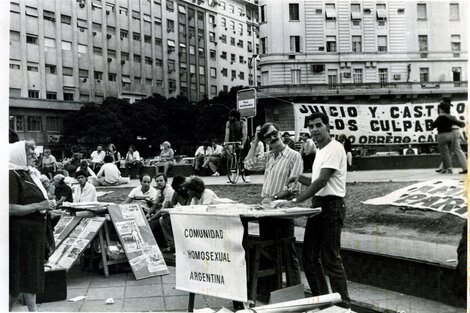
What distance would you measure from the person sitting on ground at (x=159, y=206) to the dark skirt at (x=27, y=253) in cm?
280

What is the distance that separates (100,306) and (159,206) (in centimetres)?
242

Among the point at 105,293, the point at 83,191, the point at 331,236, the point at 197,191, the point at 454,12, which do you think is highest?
the point at 454,12

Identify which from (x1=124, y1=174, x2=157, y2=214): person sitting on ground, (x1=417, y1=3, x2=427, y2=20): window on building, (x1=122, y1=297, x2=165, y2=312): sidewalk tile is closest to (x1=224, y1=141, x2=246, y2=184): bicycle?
(x1=124, y1=174, x2=157, y2=214): person sitting on ground

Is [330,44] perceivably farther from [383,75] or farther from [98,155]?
[98,155]

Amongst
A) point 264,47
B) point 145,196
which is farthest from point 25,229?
point 264,47

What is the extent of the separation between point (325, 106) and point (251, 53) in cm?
119

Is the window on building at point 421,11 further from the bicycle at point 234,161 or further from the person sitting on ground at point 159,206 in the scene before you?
the person sitting on ground at point 159,206

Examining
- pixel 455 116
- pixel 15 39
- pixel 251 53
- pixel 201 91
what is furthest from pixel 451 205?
pixel 15 39

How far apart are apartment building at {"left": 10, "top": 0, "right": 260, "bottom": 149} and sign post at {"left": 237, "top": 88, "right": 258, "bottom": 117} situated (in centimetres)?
11

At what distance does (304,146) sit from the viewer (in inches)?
323

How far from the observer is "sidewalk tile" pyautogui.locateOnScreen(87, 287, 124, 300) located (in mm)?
5109

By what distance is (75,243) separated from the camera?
19.6 feet

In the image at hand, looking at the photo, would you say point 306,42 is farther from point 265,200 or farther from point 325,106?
point 265,200

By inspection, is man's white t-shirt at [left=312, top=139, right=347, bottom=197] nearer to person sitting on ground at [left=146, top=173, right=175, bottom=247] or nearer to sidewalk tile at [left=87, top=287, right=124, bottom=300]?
sidewalk tile at [left=87, top=287, right=124, bottom=300]
